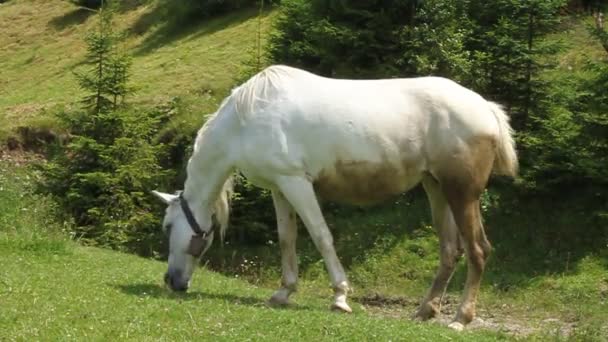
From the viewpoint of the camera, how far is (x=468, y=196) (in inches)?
395

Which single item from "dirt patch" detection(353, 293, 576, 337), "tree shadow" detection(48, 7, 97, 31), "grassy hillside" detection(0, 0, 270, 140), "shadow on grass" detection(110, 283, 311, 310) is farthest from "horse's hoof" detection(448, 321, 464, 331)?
"tree shadow" detection(48, 7, 97, 31)

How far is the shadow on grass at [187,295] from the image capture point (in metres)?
10.3

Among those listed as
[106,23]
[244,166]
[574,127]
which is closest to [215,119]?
[244,166]

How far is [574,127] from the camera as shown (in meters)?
15.3

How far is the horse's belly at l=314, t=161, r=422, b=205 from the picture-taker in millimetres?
10250

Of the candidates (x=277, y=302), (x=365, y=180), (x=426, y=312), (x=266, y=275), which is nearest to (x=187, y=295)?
(x=277, y=302)

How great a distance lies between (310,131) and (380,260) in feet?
19.3

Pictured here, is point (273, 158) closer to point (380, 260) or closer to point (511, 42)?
point (380, 260)

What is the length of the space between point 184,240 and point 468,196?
3101 mm

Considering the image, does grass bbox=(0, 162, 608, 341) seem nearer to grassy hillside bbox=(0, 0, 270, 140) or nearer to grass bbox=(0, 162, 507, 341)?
grass bbox=(0, 162, 507, 341)

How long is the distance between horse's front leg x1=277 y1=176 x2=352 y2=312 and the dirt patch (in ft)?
3.60

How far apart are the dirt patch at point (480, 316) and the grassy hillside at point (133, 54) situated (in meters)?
7.93

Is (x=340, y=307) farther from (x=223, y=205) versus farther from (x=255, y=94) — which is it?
(x=255, y=94)

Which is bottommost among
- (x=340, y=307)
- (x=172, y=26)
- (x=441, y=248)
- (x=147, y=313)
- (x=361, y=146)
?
(x=172, y=26)
